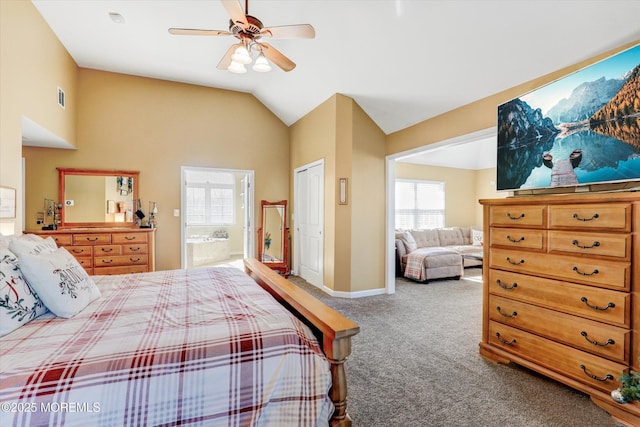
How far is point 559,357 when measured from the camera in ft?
6.55

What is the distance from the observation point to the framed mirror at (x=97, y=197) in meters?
4.55

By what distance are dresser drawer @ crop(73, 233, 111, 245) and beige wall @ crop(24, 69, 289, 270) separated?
779mm

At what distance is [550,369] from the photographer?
204 cm

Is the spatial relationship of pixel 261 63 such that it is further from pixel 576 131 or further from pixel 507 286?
pixel 507 286

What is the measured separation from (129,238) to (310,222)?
2.77 m

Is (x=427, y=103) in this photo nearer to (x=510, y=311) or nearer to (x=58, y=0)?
(x=510, y=311)

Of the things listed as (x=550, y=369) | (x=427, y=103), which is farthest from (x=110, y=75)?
(x=550, y=369)

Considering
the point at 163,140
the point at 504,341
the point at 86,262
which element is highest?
the point at 163,140

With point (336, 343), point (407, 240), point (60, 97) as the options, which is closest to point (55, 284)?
point (336, 343)

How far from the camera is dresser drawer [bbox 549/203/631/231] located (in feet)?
5.60

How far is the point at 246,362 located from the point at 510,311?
6.94 feet

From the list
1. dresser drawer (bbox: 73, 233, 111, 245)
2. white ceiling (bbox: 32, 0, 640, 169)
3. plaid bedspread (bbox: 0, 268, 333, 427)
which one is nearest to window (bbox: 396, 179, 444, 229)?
white ceiling (bbox: 32, 0, 640, 169)

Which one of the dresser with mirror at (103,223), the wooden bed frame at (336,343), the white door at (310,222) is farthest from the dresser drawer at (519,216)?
the dresser with mirror at (103,223)

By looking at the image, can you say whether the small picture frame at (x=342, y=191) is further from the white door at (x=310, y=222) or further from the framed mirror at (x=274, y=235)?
the framed mirror at (x=274, y=235)
